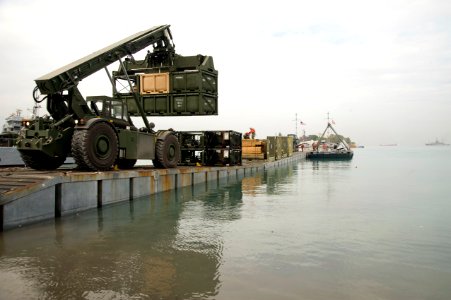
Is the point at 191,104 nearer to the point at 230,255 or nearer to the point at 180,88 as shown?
the point at 180,88

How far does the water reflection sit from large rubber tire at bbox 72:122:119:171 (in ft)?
5.38

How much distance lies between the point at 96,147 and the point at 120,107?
2707 mm

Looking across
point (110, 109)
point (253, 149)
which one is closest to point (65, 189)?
point (110, 109)

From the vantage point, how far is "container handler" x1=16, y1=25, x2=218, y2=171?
13.0 metres

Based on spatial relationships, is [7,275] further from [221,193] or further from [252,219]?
[221,193]

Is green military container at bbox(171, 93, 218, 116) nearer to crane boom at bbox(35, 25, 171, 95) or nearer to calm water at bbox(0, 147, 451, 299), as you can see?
crane boom at bbox(35, 25, 171, 95)

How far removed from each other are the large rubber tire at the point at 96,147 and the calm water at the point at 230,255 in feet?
5.56

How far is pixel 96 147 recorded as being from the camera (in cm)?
1331

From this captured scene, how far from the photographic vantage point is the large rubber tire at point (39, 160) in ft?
45.4

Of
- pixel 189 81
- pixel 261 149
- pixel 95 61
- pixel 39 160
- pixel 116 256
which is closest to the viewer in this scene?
pixel 116 256

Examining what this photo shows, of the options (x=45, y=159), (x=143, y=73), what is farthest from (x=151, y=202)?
(x=143, y=73)

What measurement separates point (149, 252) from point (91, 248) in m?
1.37

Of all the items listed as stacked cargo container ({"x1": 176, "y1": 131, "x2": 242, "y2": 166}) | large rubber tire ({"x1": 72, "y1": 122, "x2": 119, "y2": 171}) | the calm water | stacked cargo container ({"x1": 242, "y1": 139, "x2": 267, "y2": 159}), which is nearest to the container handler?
large rubber tire ({"x1": 72, "y1": 122, "x2": 119, "y2": 171})

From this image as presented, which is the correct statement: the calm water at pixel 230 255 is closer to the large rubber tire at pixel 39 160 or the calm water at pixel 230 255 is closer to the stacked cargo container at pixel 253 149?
the large rubber tire at pixel 39 160
